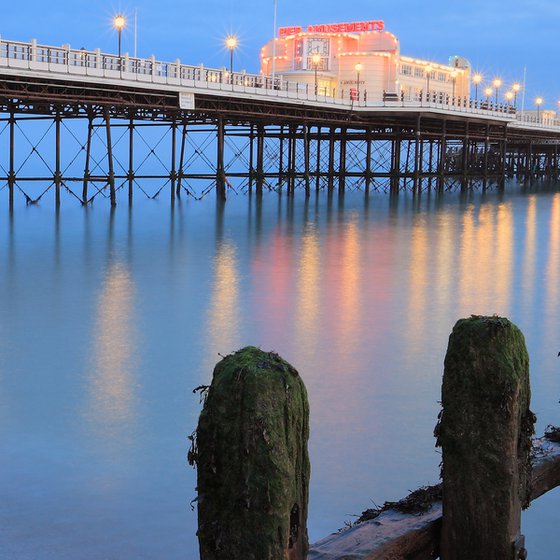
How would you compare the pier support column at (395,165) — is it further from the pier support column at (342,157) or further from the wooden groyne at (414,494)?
the wooden groyne at (414,494)

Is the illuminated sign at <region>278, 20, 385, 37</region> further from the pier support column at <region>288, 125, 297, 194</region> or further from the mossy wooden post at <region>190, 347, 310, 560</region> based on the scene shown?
the mossy wooden post at <region>190, 347, 310, 560</region>

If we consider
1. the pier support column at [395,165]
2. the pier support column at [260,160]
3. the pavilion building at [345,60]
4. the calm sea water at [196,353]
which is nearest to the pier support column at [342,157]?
the pavilion building at [345,60]

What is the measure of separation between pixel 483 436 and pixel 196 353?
6896mm

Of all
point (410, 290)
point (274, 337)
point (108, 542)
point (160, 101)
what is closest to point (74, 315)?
point (274, 337)

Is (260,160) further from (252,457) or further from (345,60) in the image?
(252,457)

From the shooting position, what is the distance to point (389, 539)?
13.4 ft

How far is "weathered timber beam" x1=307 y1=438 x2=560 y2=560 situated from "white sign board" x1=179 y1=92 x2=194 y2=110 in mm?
32667

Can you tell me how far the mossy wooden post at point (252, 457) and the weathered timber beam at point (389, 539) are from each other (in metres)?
0.46

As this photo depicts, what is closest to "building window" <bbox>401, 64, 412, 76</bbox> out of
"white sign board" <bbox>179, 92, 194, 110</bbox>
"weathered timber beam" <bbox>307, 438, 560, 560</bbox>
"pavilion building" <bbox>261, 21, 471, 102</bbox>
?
"pavilion building" <bbox>261, 21, 471, 102</bbox>

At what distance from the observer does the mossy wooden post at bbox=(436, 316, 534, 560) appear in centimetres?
412

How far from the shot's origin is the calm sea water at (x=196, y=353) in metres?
6.25

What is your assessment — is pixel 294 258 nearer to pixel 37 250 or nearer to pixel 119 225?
pixel 37 250

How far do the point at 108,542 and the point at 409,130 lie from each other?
52.6 metres

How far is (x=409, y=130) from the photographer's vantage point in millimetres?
56719
